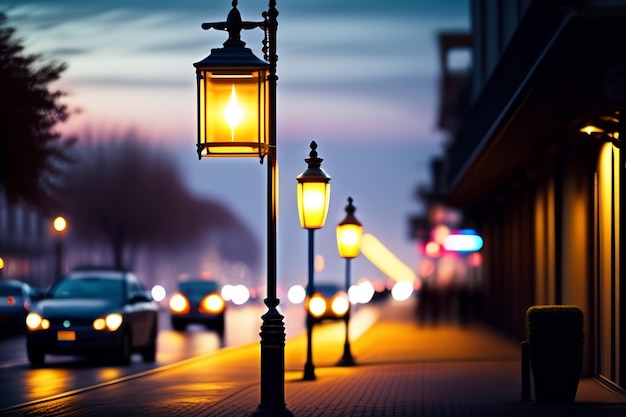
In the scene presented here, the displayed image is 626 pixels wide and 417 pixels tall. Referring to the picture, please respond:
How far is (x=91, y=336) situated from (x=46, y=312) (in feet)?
2.83

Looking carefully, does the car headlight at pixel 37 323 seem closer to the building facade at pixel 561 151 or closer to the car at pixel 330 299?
the building facade at pixel 561 151

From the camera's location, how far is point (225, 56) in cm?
1466

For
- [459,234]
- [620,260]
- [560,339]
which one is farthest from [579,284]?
[459,234]

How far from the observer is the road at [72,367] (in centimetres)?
2066

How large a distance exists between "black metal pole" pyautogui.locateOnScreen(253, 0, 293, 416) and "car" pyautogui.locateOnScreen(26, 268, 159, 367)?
11332 millimetres

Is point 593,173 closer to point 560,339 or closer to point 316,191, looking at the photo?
point 316,191

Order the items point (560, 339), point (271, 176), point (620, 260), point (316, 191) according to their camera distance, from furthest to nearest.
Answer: point (316, 191)
point (620, 260)
point (560, 339)
point (271, 176)

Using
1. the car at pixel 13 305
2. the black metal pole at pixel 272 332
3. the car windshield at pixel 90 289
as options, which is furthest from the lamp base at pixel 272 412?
the car at pixel 13 305

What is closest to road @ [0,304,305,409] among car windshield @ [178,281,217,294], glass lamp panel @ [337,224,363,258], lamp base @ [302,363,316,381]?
car windshield @ [178,281,217,294]

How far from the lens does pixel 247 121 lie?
14594 mm

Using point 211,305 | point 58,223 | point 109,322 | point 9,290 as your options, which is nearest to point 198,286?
point 211,305

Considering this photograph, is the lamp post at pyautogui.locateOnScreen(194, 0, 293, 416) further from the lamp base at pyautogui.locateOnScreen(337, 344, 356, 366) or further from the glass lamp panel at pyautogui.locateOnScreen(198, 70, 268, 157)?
the lamp base at pyautogui.locateOnScreen(337, 344, 356, 366)

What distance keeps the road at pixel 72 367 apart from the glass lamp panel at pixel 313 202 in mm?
3889

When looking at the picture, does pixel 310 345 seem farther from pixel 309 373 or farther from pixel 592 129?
pixel 592 129
